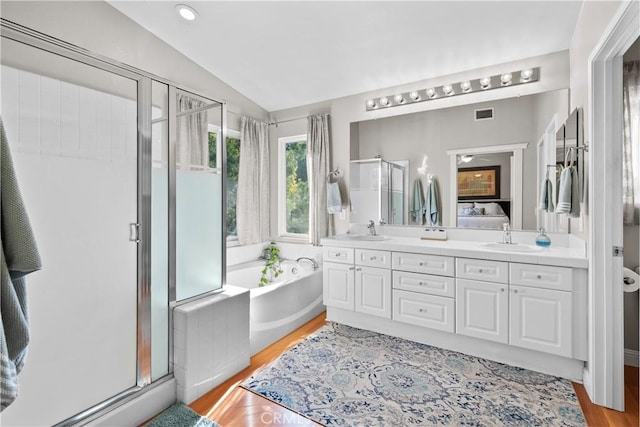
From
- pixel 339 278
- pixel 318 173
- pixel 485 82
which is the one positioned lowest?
pixel 339 278

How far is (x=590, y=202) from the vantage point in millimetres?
1890

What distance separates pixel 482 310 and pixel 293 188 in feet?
8.40

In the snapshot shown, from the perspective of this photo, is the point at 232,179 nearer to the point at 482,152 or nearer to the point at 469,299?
the point at 482,152

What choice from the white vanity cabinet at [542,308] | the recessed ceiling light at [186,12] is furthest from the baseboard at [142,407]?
the recessed ceiling light at [186,12]

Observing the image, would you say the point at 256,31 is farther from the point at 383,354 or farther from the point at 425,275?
the point at 383,354

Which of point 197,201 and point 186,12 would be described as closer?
point 197,201

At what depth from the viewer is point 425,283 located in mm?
2576

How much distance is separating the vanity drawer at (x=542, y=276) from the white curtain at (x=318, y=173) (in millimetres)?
2006

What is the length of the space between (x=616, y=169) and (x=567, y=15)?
1176 mm

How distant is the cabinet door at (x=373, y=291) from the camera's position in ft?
9.02

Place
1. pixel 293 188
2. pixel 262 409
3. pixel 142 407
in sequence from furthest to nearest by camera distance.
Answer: pixel 293 188 → pixel 262 409 → pixel 142 407

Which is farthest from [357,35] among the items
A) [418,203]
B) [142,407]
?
[142,407]

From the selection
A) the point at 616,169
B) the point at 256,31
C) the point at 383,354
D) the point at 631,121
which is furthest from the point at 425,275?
the point at 256,31

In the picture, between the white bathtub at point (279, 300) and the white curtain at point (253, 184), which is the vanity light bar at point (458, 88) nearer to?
the white curtain at point (253, 184)
